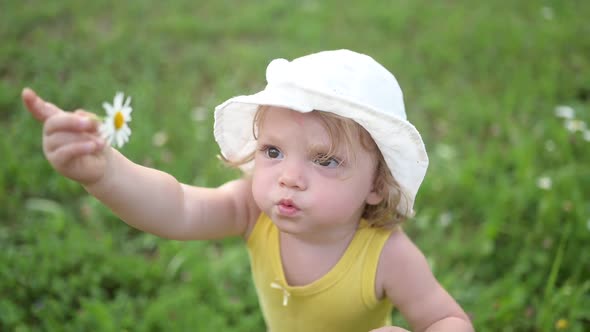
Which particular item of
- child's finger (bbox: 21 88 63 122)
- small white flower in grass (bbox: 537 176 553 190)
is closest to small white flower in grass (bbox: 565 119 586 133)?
small white flower in grass (bbox: 537 176 553 190)

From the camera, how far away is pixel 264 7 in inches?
173

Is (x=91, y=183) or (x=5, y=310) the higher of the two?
(x=91, y=183)

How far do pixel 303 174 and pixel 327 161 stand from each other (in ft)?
0.22

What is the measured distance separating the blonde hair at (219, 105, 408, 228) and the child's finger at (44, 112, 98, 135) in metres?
0.45

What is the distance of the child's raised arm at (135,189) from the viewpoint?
112cm

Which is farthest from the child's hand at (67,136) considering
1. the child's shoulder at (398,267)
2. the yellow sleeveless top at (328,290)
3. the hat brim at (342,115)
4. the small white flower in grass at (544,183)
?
the small white flower in grass at (544,183)

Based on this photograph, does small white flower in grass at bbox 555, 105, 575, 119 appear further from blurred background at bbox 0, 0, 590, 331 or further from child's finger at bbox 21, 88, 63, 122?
child's finger at bbox 21, 88, 63, 122

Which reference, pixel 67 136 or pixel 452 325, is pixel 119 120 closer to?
pixel 67 136

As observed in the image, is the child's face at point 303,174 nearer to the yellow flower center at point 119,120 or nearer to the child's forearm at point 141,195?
the child's forearm at point 141,195

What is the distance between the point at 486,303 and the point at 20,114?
7.86 feet

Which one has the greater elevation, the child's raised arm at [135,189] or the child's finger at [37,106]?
the child's finger at [37,106]

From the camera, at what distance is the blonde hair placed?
1339 mm

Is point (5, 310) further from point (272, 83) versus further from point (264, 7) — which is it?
point (264, 7)

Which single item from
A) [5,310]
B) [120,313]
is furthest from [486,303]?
[5,310]
